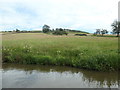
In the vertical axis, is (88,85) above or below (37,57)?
below

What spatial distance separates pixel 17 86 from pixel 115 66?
18.5 feet

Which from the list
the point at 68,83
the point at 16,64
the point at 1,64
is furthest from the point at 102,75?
the point at 1,64

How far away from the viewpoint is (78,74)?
7055 millimetres

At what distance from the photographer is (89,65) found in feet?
25.5

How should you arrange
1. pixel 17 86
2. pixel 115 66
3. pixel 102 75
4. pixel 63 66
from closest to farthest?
1. pixel 17 86
2. pixel 102 75
3. pixel 115 66
4. pixel 63 66

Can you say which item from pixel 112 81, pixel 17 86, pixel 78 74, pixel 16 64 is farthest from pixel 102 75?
pixel 16 64

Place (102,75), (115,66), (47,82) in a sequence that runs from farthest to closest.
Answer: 1. (115,66)
2. (102,75)
3. (47,82)

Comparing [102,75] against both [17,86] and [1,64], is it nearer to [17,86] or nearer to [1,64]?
[17,86]

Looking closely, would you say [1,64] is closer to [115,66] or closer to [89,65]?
[89,65]

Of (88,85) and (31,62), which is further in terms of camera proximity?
(31,62)

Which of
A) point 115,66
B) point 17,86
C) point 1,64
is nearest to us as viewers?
point 17,86

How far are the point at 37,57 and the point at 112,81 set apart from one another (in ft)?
17.7

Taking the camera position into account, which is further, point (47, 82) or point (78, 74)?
point (78, 74)

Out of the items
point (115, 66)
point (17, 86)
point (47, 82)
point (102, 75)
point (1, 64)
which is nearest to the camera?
point (17, 86)
